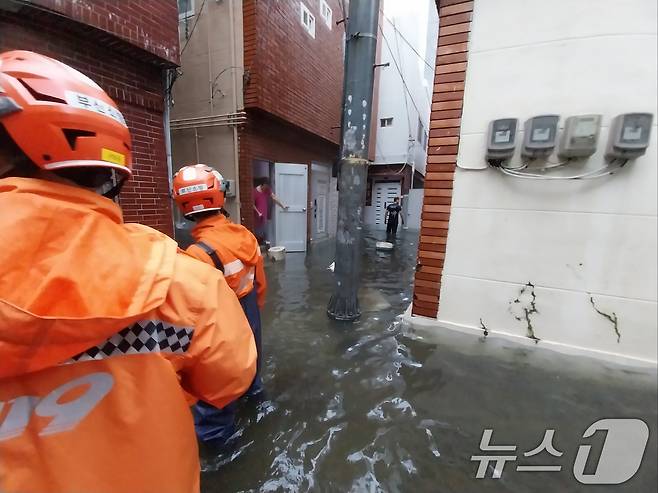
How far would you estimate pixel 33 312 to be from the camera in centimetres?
62

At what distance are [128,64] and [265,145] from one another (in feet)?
10.5

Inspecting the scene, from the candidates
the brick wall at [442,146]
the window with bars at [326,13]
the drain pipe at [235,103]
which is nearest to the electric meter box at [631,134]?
the brick wall at [442,146]

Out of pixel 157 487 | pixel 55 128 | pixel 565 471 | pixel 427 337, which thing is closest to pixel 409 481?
pixel 565 471

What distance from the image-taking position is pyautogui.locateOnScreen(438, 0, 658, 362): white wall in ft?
8.45

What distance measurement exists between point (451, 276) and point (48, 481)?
3.36m

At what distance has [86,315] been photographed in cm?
66

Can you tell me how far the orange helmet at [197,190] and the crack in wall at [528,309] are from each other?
117 inches

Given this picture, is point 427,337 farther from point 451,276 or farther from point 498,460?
point 498,460

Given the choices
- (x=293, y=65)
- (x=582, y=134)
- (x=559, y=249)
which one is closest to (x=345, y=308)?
(x=559, y=249)

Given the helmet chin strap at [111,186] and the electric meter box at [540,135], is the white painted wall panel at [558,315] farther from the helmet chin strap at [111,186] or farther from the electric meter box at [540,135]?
the helmet chin strap at [111,186]

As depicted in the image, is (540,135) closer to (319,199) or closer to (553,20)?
(553,20)

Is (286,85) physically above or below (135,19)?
above

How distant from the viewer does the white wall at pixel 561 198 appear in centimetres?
257

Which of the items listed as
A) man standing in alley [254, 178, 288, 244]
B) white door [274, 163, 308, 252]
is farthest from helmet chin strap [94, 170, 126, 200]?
white door [274, 163, 308, 252]
